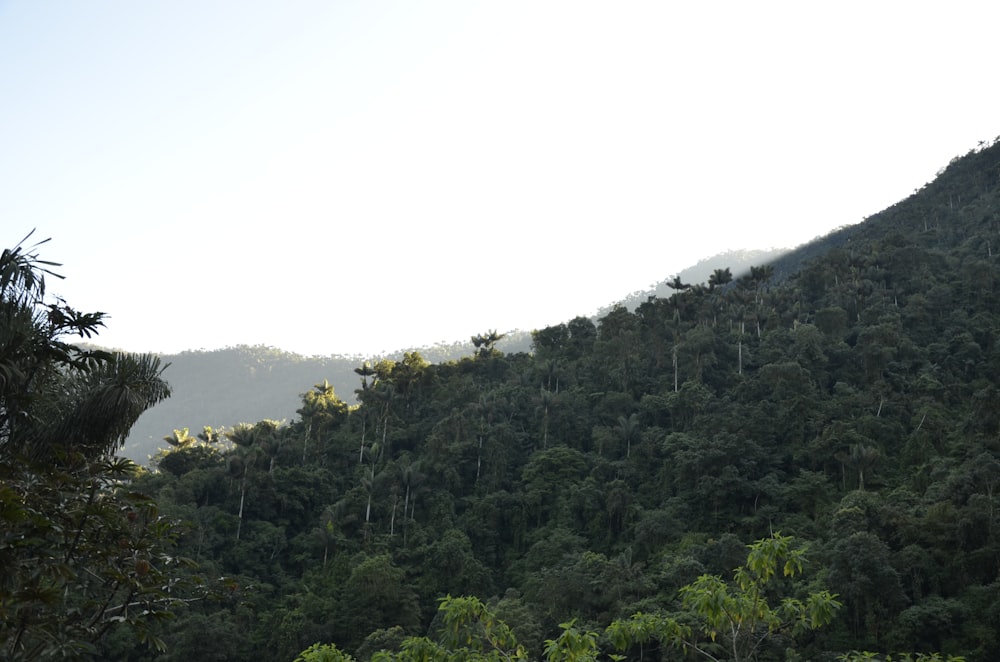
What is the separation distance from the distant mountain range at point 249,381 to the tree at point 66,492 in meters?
122

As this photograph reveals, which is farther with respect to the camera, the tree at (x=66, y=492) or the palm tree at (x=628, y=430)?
the palm tree at (x=628, y=430)

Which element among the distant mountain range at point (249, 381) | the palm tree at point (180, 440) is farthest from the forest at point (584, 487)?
the distant mountain range at point (249, 381)

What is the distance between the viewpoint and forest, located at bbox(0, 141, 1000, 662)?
7.38 m

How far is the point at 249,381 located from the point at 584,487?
117842mm

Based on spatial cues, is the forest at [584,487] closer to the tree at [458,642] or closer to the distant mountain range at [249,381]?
the tree at [458,642]

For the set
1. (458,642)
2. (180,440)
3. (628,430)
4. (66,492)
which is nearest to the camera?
(66,492)

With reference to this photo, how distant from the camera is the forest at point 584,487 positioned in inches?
291

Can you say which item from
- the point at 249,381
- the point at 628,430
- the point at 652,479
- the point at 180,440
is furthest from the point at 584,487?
the point at 249,381

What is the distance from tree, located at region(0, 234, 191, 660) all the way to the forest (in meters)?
0.03

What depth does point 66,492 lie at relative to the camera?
6848 mm

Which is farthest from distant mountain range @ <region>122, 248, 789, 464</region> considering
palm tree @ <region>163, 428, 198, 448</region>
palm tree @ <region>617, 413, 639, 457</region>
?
palm tree @ <region>617, 413, 639, 457</region>

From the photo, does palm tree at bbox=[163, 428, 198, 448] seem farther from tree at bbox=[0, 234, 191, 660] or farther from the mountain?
tree at bbox=[0, 234, 191, 660]

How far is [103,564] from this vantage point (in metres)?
7.06

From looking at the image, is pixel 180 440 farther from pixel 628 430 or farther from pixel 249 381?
pixel 249 381
